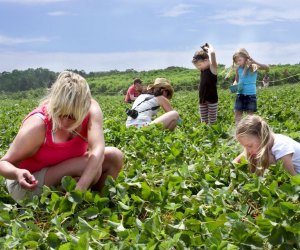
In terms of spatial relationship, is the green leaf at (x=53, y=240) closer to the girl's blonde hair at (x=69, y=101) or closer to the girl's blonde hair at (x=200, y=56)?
the girl's blonde hair at (x=69, y=101)

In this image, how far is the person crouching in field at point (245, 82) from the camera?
26.0ft

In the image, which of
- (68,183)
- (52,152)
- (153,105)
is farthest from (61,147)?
(153,105)

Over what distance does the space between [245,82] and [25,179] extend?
16.4 ft

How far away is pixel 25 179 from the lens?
3.62 meters

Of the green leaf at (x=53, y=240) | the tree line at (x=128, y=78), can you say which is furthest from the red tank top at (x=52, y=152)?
the tree line at (x=128, y=78)

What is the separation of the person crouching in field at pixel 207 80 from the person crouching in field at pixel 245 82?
331 mm

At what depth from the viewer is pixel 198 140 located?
598 centimetres

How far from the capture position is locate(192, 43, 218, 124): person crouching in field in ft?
26.4

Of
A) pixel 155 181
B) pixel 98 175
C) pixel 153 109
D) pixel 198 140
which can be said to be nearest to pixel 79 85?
pixel 98 175

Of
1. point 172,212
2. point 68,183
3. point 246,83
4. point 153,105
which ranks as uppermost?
point 246,83

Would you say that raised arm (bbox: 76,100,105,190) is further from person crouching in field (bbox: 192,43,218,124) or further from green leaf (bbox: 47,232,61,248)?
person crouching in field (bbox: 192,43,218,124)

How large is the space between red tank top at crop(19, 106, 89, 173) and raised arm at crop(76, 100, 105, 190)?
0.07m

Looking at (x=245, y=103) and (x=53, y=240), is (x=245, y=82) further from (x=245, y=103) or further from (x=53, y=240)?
(x=53, y=240)

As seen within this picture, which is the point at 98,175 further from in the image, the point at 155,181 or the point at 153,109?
the point at 153,109
